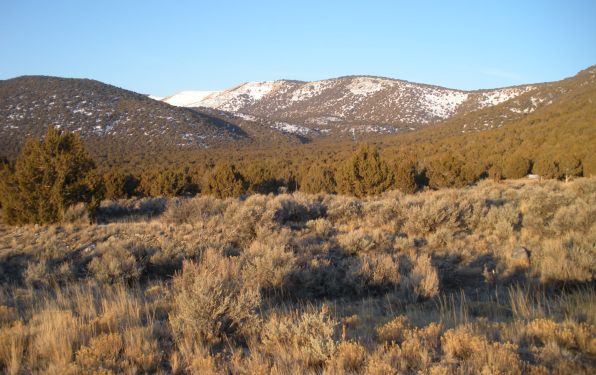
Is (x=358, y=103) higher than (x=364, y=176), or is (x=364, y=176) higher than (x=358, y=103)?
(x=358, y=103)

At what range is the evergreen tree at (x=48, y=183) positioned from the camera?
14.5m

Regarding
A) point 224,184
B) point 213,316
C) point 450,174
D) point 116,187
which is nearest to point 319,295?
point 213,316

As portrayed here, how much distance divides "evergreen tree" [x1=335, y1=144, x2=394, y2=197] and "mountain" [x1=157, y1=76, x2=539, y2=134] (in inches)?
2609

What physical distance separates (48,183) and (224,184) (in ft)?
38.5

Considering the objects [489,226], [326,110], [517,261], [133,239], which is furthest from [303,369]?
[326,110]

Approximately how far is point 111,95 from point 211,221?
77078mm

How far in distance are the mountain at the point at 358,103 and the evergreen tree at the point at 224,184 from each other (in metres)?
66.5

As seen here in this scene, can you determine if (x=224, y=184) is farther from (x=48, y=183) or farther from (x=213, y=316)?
(x=213, y=316)

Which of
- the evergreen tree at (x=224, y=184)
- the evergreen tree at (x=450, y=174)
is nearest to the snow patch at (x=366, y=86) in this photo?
the evergreen tree at (x=450, y=174)

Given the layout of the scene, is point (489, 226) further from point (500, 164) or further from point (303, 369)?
point (500, 164)

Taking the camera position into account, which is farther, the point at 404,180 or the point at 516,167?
the point at 516,167

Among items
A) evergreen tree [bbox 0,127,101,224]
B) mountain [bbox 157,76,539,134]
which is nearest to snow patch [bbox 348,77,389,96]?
mountain [bbox 157,76,539,134]

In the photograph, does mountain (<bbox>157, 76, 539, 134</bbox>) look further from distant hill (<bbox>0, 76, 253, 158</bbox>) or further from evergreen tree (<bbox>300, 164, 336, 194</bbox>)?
evergreen tree (<bbox>300, 164, 336, 194</bbox>)

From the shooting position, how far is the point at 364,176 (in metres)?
22.8
